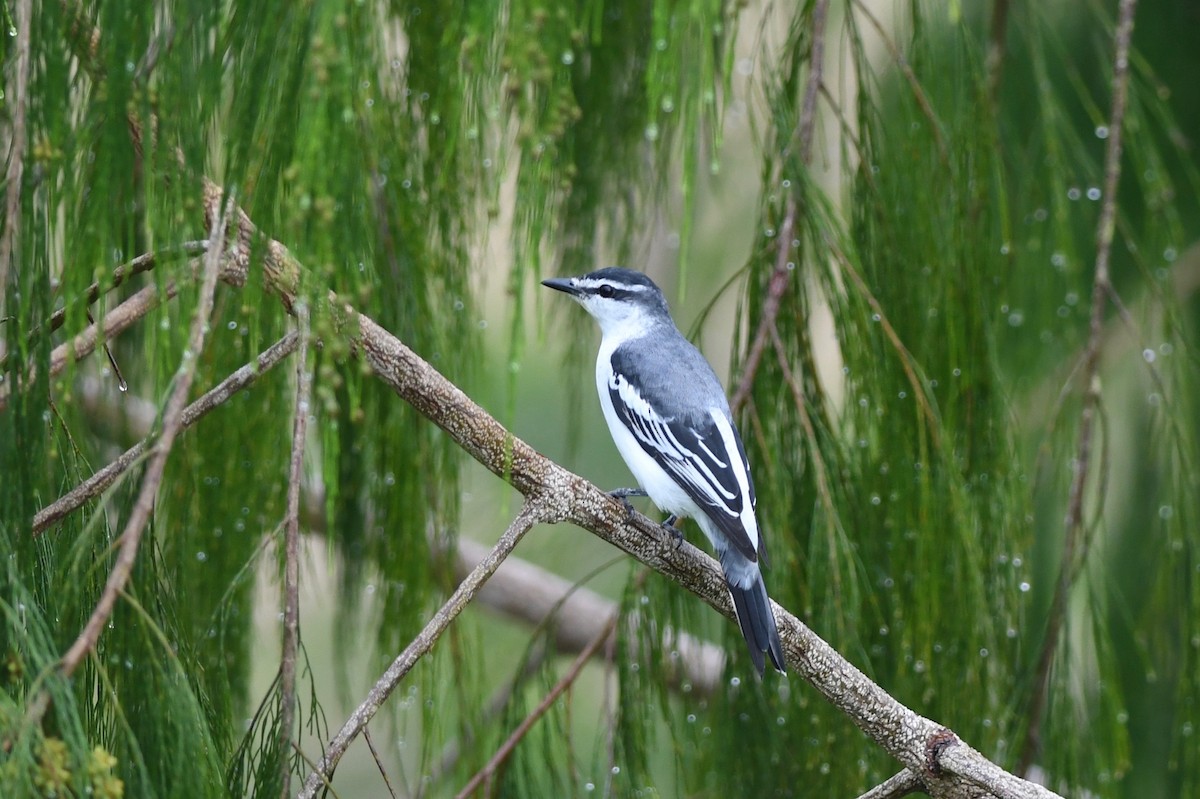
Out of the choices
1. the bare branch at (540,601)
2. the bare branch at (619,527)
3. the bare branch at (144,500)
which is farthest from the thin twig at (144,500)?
the bare branch at (540,601)

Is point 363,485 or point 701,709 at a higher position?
point 363,485

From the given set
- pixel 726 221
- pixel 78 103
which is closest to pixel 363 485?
pixel 78 103

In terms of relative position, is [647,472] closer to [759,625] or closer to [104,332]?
[759,625]

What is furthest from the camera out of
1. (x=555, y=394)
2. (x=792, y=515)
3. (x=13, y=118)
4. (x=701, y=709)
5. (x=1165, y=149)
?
(x=555, y=394)

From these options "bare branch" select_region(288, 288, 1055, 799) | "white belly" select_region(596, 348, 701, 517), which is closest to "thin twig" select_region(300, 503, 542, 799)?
"bare branch" select_region(288, 288, 1055, 799)

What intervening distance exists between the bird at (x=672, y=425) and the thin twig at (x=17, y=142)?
1056 mm

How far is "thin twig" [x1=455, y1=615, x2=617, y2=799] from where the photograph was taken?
5.82ft

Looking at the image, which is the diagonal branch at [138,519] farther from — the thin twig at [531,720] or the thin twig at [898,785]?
the thin twig at [898,785]

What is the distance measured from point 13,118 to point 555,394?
10.1 feet

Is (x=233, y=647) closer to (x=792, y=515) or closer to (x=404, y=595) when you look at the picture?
(x=404, y=595)

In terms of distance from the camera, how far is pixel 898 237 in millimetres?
1933

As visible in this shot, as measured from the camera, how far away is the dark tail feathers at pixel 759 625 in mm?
1686

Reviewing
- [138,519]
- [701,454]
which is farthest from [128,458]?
[701,454]

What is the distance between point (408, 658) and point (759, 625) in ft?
1.88
